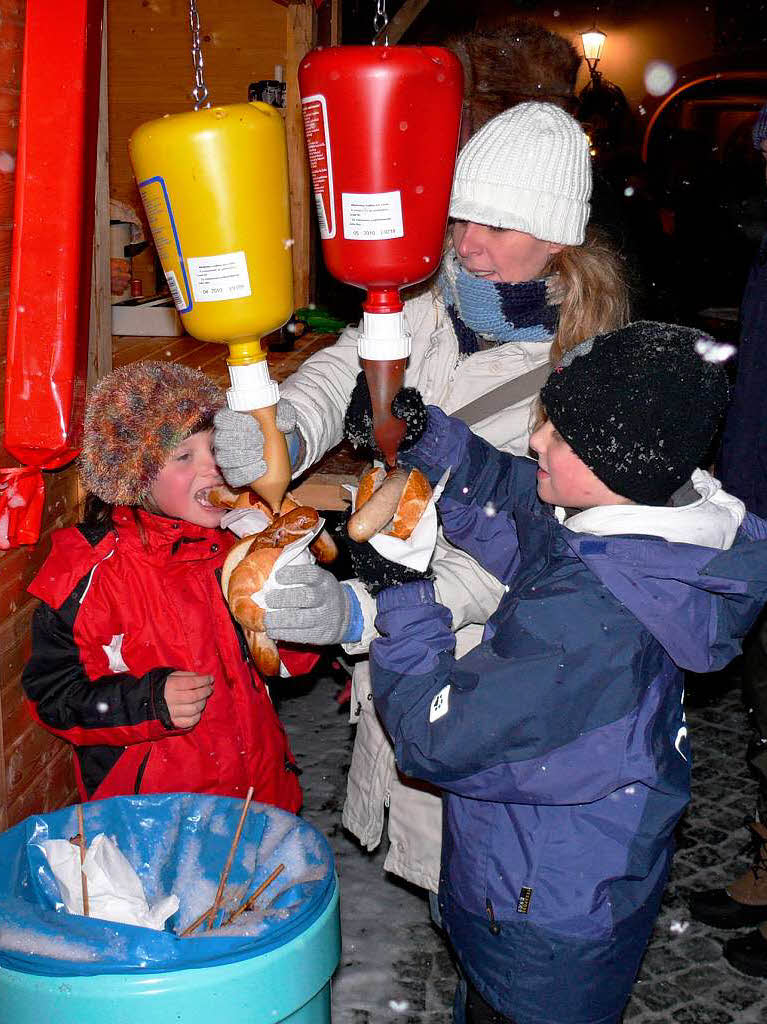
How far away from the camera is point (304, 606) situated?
1.70m

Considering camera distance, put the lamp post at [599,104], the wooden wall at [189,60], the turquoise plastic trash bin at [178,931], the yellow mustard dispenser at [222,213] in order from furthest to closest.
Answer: the lamp post at [599,104]
the wooden wall at [189,60]
the turquoise plastic trash bin at [178,931]
the yellow mustard dispenser at [222,213]

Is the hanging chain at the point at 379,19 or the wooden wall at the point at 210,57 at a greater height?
the hanging chain at the point at 379,19

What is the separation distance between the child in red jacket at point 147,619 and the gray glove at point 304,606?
54 centimetres

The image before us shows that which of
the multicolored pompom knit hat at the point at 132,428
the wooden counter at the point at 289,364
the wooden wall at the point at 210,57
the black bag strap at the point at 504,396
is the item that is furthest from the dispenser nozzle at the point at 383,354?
the wooden wall at the point at 210,57

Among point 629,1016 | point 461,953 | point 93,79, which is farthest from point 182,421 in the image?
point 629,1016

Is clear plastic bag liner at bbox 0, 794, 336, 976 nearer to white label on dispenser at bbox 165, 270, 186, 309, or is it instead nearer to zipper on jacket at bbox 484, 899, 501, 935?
zipper on jacket at bbox 484, 899, 501, 935

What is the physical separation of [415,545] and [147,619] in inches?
32.1

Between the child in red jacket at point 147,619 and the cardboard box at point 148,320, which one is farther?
the cardboard box at point 148,320

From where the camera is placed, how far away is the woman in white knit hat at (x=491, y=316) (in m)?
1.95

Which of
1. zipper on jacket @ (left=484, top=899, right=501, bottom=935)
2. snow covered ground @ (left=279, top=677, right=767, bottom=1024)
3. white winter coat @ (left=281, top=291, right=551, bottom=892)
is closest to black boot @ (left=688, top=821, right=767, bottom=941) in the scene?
snow covered ground @ (left=279, top=677, right=767, bottom=1024)

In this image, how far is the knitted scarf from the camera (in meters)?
2.02

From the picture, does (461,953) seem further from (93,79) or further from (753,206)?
(753,206)

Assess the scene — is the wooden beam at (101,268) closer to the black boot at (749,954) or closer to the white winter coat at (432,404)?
the white winter coat at (432,404)

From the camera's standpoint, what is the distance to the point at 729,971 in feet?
10.4
